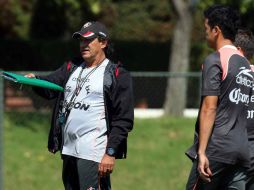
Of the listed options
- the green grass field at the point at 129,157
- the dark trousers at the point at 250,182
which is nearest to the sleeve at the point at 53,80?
the dark trousers at the point at 250,182

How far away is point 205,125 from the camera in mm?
5152

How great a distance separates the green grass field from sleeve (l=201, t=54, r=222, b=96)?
560 cm

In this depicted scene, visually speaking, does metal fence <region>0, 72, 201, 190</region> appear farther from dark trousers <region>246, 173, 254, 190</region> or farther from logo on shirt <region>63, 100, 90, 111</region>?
dark trousers <region>246, 173, 254, 190</region>

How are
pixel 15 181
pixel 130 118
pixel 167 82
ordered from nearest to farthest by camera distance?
pixel 130 118
pixel 15 181
pixel 167 82

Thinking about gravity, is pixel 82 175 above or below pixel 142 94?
above

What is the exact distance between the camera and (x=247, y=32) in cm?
591

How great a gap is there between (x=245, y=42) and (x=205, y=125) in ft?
3.30

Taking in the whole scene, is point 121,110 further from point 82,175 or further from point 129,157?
point 129,157

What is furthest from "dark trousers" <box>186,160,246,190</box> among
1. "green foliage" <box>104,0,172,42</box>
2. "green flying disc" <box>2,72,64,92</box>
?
"green foliage" <box>104,0,172,42</box>

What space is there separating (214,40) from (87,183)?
4.97 feet

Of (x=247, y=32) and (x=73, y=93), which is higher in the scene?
(x=247, y=32)

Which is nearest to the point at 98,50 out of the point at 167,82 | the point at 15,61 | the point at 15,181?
the point at 15,181

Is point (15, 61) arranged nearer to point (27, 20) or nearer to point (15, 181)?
point (27, 20)

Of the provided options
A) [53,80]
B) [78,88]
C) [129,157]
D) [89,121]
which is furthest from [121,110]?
[129,157]
